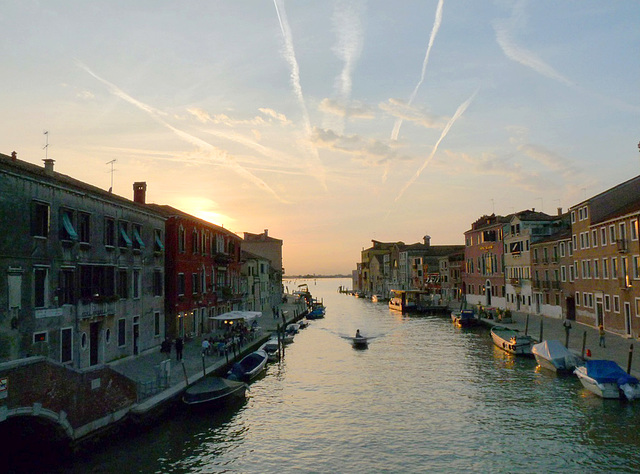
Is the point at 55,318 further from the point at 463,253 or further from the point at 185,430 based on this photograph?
the point at 463,253

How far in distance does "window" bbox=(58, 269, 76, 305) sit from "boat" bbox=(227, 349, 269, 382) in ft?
31.7

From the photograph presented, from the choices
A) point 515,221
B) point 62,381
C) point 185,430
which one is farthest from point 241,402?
point 515,221

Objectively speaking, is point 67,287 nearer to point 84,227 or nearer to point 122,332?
point 84,227

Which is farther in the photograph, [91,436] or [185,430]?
[185,430]

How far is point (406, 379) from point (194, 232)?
2068 cm

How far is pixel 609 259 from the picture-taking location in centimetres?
4134

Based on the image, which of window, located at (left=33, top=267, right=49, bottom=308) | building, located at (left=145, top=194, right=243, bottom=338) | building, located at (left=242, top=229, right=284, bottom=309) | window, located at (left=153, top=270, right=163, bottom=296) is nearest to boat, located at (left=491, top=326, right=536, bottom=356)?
building, located at (left=145, top=194, right=243, bottom=338)

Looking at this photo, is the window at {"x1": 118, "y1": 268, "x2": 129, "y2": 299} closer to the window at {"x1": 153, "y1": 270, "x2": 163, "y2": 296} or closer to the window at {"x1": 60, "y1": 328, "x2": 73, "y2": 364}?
the window at {"x1": 153, "y1": 270, "x2": 163, "y2": 296}

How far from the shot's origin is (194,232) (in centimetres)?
4200

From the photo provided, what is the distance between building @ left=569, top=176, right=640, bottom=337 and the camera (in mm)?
37406

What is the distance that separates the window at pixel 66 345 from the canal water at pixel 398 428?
20.1ft

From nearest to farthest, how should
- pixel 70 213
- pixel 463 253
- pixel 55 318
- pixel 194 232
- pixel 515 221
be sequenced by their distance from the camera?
pixel 55 318
pixel 70 213
pixel 194 232
pixel 515 221
pixel 463 253

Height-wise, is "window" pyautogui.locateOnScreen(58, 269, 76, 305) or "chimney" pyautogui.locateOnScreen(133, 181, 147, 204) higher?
"chimney" pyautogui.locateOnScreen(133, 181, 147, 204)

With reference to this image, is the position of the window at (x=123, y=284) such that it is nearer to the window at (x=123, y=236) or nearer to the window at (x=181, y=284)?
the window at (x=123, y=236)
